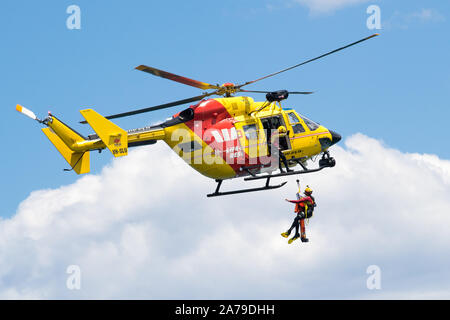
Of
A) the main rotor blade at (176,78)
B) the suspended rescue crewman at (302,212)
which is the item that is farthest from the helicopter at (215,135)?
the suspended rescue crewman at (302,212)

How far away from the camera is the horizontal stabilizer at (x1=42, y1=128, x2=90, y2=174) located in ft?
96.2

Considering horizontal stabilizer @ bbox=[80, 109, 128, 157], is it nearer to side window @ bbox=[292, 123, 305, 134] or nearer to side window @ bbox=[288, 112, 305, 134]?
side window @ bbox=[288, 112, 305, 134]

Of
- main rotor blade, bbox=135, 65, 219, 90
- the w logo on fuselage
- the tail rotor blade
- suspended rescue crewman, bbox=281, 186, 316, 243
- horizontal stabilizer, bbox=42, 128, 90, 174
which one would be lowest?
suspended rescue crewman, bbox=281, 186, 316, 243

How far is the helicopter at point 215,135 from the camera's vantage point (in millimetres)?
28969

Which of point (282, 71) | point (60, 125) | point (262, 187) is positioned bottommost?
point (262, 187)

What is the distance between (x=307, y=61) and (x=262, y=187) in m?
4.82

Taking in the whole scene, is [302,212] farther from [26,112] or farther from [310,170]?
[26,112]

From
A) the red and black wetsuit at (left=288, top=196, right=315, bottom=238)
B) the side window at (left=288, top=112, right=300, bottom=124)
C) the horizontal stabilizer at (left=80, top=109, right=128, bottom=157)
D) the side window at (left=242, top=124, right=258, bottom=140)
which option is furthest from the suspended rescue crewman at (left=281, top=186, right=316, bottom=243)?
the horizontal stabilizer at (left=80, top=109, right=128, bottom=157)

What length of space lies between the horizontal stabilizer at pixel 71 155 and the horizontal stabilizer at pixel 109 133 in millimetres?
1592

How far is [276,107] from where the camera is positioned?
3117 cm
